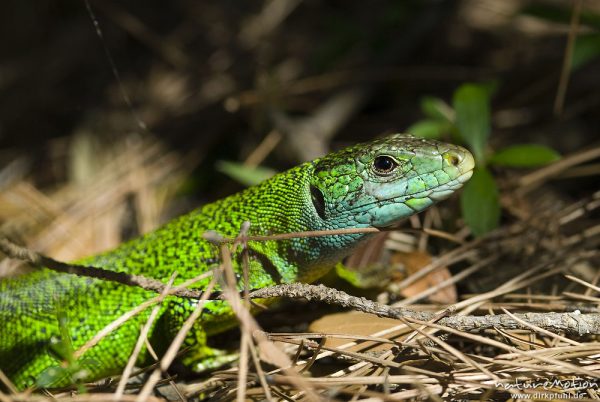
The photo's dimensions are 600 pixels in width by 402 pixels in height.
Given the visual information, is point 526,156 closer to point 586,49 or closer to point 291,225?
point 586,49

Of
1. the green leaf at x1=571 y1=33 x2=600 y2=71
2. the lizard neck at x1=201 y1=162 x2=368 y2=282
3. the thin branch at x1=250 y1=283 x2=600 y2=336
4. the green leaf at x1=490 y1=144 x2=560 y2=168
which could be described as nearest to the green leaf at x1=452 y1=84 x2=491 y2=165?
the green leaf at x1=490 y1=144 x2=560 y2=168

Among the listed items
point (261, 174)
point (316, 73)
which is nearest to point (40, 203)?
point (261, 174)

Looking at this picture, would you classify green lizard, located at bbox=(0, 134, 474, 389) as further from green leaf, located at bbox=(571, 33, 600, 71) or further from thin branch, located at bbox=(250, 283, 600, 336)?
green leaf, located at bbox=(571, 33, 600, 71)

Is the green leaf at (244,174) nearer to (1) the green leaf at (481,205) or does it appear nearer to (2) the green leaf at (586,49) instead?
(1) the green leaf at (481,205)

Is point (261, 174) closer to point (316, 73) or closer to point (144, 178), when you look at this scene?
point (144, 178)

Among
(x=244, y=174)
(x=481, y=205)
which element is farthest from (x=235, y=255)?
(x=481, y=205)

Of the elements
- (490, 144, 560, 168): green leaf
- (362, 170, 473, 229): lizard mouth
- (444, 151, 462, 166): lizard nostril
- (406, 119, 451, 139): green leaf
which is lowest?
(490, 144, 560, 168): green leaf
